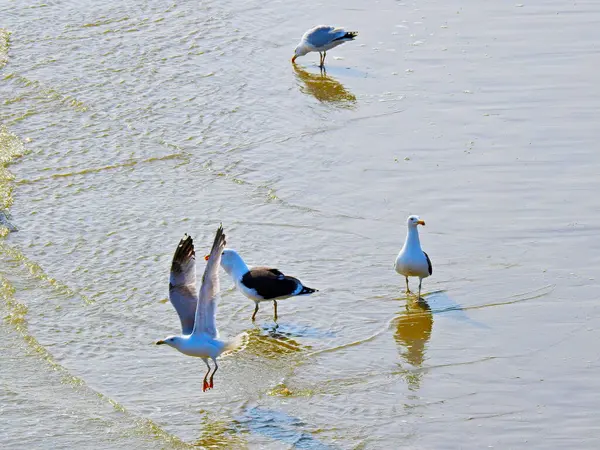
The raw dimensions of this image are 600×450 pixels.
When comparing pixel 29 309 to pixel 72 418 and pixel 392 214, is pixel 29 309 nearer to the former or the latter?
pixel 72 418

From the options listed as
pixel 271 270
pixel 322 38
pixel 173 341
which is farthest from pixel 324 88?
pixel 173 341

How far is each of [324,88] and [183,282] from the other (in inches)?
250

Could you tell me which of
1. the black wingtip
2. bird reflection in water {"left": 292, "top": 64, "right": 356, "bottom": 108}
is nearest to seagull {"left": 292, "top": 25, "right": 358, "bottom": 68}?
bird reflection in water {"left": 292, "top": 64, "right": 356, "bottom": 108}

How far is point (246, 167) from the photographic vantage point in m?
11.1

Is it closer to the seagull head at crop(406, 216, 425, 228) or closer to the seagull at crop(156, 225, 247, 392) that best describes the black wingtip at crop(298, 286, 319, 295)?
the seagull at crop(156, 225, 247, 392)

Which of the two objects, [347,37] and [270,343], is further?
[347,37]

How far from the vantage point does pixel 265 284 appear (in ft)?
27.0

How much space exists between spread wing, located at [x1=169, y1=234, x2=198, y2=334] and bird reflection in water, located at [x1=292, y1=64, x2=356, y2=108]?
17.4 ft

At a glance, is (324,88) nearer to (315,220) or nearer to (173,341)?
(315,220)

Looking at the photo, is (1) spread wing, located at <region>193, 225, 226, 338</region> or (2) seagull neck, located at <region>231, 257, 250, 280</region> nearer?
(1) spread wing, located at <region>193, 225, 226, 338</region>

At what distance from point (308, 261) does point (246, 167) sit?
2258 millimetres

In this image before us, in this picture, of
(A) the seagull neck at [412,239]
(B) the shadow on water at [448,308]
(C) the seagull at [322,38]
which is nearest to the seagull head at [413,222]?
(A) the seagull neck at [412,239]

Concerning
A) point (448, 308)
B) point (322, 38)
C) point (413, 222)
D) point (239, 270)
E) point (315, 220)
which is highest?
point (322, 38)

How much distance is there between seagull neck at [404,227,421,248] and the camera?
851 centimetres
